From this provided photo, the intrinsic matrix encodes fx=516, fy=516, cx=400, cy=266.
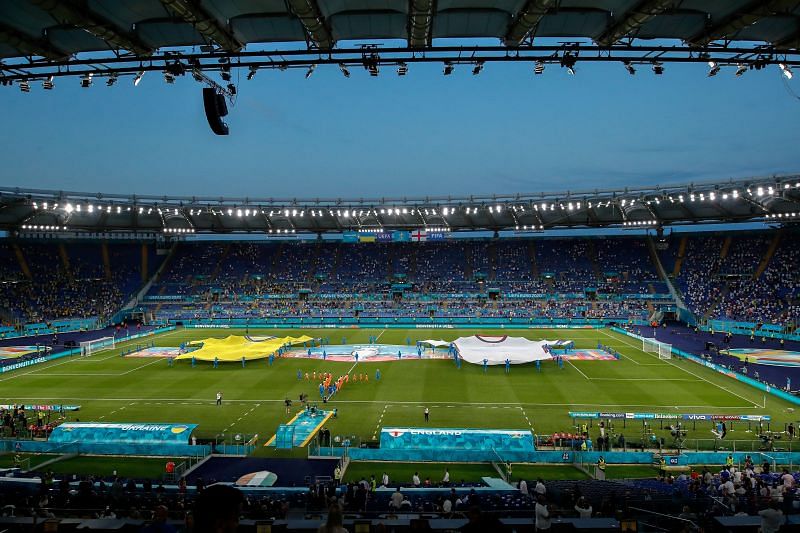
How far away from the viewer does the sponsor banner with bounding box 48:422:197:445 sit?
24109 millimetres

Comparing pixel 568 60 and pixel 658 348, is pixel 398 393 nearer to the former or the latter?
pixel 568 60

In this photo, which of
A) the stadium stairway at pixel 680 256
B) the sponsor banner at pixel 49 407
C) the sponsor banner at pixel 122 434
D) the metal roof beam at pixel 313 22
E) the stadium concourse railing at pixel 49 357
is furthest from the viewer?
the stadium stairway at pixel 680 256

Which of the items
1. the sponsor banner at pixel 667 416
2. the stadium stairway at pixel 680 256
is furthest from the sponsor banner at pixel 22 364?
the stadium stairway at pixel 680 256

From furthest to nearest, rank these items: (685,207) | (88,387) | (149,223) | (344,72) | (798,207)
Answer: (149,223)
(685,207)
(798,207)
(88,387)
(344,72)

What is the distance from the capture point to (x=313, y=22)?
34.2 feet

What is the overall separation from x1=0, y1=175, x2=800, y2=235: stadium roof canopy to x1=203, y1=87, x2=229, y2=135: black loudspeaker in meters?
56.5

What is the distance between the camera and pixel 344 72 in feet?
47.1

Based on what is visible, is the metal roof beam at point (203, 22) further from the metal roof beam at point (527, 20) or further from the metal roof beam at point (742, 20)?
the metal roof beam at point (742, 20)

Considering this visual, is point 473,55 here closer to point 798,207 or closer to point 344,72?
point 344,72

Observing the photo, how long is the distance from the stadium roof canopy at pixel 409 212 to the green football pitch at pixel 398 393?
27915 millimetres

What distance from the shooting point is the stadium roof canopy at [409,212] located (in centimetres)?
6397

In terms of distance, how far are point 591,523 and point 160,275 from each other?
87266mm

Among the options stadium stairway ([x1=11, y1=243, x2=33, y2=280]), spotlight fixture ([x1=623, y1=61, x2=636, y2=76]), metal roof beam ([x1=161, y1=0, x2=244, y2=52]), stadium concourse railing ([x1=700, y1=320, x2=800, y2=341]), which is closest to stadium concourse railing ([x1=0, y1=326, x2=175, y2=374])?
stadium stairway ([x1=11, y1=243, x2=33, y2=280])

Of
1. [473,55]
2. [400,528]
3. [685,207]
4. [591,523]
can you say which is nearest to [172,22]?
[473,55]
